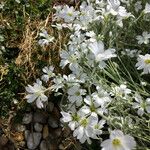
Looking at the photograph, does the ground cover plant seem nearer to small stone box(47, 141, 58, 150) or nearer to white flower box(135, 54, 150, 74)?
white flower box(135, 54, 150, 74)

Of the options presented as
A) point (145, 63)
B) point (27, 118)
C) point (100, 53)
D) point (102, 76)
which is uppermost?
point (100, 53)

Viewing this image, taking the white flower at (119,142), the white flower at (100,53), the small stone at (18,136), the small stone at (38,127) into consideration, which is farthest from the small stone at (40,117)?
the white flower at (119,142)

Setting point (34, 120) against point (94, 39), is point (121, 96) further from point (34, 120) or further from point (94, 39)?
point (34, 120)

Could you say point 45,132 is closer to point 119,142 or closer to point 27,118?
point 27,118

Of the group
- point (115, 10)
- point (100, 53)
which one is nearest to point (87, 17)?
point (115, 10)

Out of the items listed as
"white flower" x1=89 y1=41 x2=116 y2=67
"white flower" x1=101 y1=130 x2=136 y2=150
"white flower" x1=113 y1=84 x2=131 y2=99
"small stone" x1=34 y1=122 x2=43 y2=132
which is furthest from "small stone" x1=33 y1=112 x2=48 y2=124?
"white flower" x1=101 y1=130 x2=136 y2=150

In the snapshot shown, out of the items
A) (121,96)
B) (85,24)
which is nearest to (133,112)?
(121,96)
